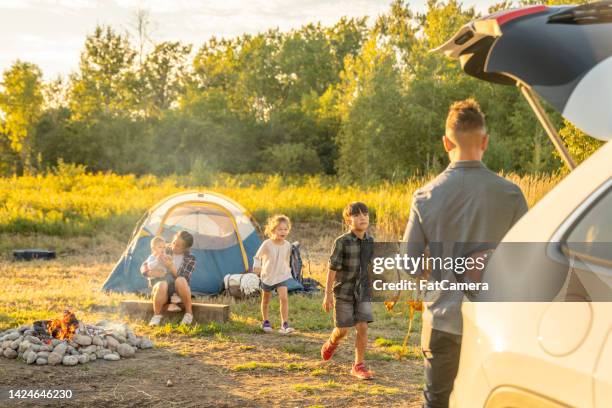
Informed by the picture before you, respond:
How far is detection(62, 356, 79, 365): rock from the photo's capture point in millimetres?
6772

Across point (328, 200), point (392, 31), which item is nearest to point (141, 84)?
point (392, 31)

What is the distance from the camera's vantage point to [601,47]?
91.4 inches

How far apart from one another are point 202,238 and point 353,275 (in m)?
5.32

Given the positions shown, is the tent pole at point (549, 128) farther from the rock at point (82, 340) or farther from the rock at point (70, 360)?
the rock at point (82, 340)

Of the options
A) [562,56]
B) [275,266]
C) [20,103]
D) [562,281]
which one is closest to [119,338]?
[275,266]

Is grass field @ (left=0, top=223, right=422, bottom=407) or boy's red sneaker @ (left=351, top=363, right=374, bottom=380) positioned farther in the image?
boy's red sneaker @ (left=351, top=363, right=374, bottom=380)

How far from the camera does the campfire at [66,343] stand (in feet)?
22.4

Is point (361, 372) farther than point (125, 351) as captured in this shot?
No

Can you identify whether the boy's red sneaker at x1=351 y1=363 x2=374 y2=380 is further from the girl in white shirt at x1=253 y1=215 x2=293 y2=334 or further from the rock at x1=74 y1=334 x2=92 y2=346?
the rock at x1=74 y1=334 x2=92 y2=346

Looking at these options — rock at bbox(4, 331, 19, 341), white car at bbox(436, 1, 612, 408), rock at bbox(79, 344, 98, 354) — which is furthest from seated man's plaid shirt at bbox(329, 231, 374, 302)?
white car at bbox(436, 1, 612, 408)

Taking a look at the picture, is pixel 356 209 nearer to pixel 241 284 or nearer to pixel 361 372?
pixel 361 372

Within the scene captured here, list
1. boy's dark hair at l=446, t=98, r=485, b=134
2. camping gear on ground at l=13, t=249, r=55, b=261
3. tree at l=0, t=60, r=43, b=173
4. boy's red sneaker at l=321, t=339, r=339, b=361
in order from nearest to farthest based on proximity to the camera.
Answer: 1. boy's dark hair at l=446, t=98, r=485, b=134
2. boy's red sneaker at l=321, t=339, r=339, b=361
3. camping gear on ground at l=13, t=249, r=55, b=261
4. tree at l=0, t=60, r=43, b=173

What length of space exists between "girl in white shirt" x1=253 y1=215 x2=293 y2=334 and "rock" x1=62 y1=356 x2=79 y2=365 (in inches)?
84.8

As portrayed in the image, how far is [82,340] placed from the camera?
7.08 meters
